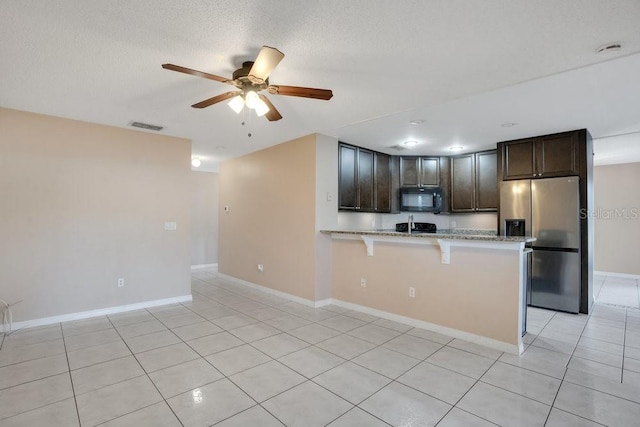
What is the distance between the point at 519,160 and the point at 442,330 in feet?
9.48

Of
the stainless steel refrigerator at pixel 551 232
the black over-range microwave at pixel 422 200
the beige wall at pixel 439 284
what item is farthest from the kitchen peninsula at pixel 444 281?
the black over-range microwave at pixel 422 200

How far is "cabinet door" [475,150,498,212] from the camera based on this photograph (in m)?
5.23

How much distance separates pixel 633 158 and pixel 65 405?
910cm

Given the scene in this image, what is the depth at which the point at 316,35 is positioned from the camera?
204cm

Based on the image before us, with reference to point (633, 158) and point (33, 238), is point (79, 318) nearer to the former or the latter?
point (33, 238)

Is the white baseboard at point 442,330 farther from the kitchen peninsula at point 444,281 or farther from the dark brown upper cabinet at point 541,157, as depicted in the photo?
the dark brown upper cabinet at point 541,157

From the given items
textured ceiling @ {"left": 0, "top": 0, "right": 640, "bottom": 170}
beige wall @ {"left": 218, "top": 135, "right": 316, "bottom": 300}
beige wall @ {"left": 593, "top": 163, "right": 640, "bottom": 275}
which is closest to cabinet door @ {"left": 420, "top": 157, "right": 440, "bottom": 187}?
textured ceiling @ {"left": 0, "top": 0, "right": 640, "bottom": 170}

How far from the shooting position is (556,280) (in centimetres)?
423

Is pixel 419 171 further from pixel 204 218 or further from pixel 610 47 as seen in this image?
pixel 204 218

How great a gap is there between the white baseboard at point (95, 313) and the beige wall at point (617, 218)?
8.33 m

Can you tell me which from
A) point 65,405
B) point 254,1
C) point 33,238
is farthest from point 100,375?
point 254,1

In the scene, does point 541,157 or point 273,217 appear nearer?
point 541,157

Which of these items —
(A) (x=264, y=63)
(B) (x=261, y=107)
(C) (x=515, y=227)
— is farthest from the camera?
(C) (x=515, y=227)

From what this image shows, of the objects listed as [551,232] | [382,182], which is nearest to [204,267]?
[382,182]
